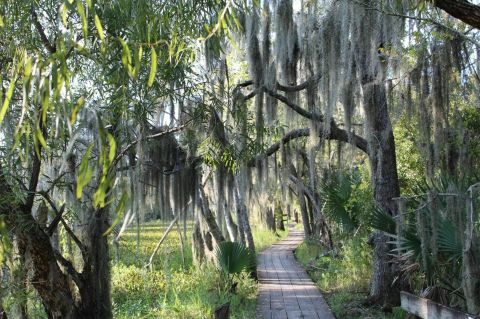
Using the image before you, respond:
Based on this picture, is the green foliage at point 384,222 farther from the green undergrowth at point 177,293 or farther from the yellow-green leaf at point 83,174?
the yellow-green leaf at point 83,174

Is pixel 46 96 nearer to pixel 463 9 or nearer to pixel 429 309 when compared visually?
pixel 463 9

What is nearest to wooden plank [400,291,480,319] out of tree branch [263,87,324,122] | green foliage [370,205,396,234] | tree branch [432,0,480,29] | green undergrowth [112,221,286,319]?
tree branch [432,0,480,29]

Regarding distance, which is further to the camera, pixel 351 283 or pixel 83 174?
pixel 351 283

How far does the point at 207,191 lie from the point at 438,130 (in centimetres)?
640

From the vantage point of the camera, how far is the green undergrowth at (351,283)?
777cm

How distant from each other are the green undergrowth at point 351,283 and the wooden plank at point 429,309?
294cm

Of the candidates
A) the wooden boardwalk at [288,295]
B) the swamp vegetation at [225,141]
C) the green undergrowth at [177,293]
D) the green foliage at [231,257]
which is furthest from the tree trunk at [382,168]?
the green foliage at [231,257]

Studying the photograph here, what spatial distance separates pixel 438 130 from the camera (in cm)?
715

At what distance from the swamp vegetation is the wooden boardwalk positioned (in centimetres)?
31

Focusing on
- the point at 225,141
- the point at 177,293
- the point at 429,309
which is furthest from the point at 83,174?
the point at 177,293

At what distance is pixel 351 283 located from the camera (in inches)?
385

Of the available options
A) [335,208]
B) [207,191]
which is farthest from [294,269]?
[335,208]

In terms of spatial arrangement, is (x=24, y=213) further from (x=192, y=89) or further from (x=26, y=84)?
(x=26, y=84)

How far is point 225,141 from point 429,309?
7.82 feet
